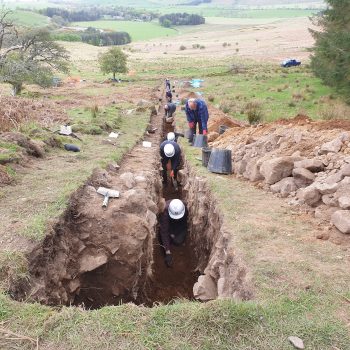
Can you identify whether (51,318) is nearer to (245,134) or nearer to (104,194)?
(104,194)

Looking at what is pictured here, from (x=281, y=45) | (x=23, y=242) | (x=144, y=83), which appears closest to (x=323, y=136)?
(x=23, y=242)

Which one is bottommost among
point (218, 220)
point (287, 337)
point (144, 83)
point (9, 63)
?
point (144, 83)

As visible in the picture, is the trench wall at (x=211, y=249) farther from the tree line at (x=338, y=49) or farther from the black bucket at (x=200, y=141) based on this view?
the tree line at (x=338, y=49)

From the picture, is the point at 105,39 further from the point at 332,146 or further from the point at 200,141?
the point at 332,146

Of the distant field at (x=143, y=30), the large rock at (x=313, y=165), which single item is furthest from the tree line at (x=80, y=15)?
the large rock at (x=313, y=165)

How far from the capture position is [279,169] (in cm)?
762

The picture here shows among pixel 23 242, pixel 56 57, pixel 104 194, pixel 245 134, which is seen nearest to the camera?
pixel 23 242

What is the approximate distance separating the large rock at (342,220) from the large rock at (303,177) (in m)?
1.40

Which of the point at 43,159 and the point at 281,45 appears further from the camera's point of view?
the point at 281,45

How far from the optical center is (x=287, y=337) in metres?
3.74

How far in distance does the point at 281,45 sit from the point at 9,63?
6662 cm

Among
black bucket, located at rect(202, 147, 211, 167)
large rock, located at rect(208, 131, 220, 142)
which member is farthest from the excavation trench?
large rock, located at rect(208, 131, 220, 142)

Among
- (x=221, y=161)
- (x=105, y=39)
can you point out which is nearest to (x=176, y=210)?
(x=221, y=161)

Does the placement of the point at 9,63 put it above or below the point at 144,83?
above
